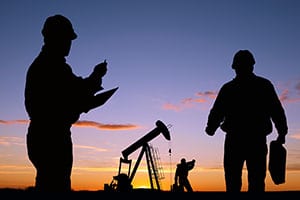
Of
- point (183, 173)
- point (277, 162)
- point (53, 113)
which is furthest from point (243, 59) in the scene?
point (183, 173)

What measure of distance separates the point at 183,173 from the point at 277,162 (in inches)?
624

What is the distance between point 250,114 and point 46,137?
3062mm

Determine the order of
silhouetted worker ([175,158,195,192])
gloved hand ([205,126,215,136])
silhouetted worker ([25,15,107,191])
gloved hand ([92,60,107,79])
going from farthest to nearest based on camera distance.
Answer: silhouetted worker ([175,158,195,192]), gloved hand ([205,126,215,136]), gloved hand ([92,60,107,79]), silhouetted worker ([25,15,107,191])

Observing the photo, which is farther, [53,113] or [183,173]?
A: [183,173]

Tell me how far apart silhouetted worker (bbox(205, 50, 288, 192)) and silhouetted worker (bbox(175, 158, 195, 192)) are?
1550cm

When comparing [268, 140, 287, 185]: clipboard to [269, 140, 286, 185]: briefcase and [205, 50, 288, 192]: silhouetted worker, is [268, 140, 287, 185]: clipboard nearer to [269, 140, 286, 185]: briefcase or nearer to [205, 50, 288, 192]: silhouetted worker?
[269, 140, 286, 185]: briefcase

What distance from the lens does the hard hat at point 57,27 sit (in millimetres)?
4066

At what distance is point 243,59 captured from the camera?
6.16 meters

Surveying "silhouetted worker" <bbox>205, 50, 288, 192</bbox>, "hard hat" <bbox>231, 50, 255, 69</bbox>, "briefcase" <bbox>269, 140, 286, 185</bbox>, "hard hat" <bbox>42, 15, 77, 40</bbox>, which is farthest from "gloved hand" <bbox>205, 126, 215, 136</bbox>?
"hard hat" <bbox>42, 15, 77, 40</bbox>

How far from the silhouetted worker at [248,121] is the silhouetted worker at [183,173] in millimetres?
15499

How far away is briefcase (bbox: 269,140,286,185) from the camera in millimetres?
6219

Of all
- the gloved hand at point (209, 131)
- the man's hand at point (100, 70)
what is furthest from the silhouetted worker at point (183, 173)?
the man's hand at point (100, 70)

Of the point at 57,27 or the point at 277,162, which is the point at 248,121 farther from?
the point at 57,27

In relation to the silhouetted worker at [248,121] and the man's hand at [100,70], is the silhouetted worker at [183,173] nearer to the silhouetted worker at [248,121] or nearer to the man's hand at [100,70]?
the silhouetted worker at [248,121]
